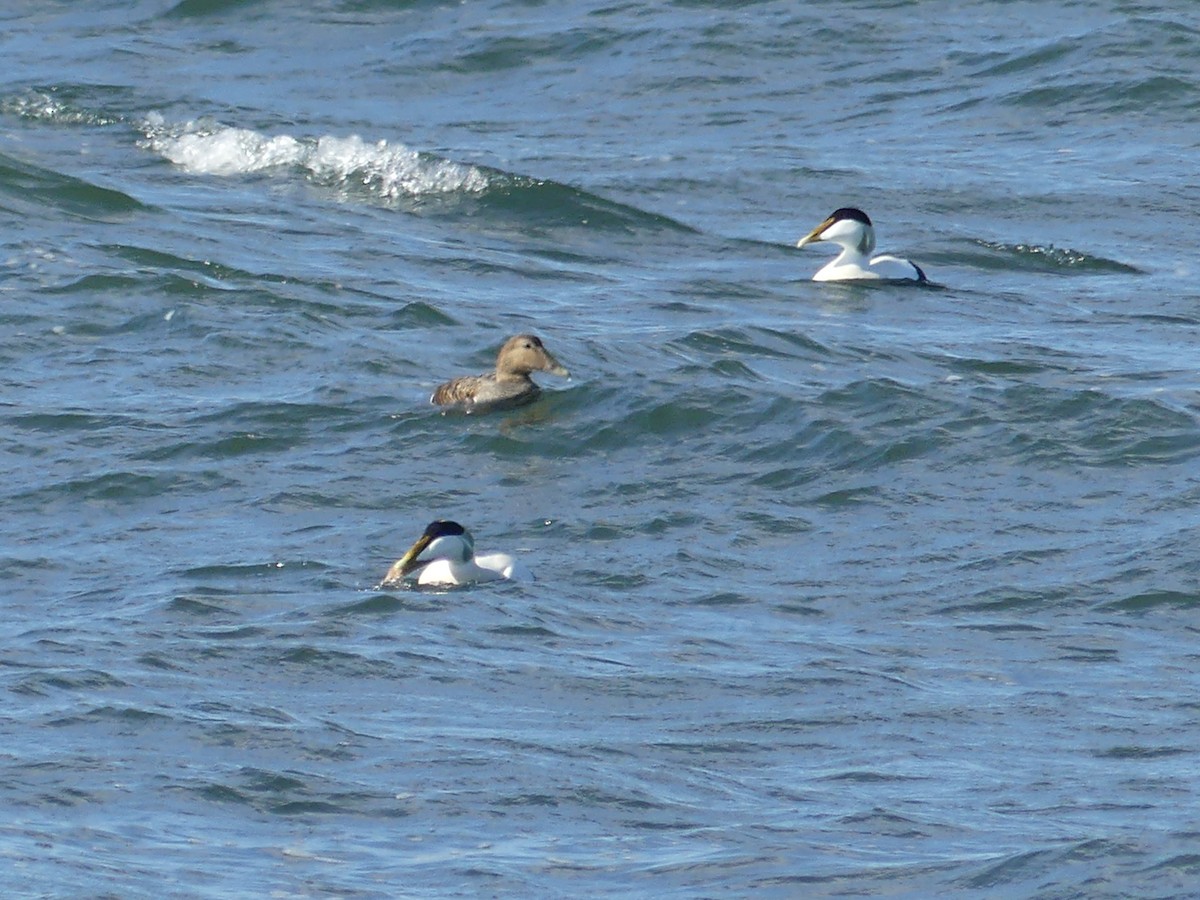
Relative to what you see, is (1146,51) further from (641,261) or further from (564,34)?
(641,261)

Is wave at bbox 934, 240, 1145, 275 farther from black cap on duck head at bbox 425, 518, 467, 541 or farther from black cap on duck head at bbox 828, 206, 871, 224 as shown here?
black cap on duck head at bbox 425, 518, 467, 541

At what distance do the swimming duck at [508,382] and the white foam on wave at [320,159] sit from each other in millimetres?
6079

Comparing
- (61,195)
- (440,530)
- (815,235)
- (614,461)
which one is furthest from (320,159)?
(440,530)

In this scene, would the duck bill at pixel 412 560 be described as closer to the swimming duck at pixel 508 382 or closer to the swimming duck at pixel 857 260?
the swimming duck at pixel 508 382

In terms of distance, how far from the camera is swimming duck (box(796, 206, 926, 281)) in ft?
59.5

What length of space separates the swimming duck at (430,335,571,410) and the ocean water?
17cm

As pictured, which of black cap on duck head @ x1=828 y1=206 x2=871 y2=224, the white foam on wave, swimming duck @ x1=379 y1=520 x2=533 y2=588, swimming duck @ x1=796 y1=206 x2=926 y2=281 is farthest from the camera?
the white foam on wave

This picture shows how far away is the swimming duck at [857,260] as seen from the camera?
18141 millimetres

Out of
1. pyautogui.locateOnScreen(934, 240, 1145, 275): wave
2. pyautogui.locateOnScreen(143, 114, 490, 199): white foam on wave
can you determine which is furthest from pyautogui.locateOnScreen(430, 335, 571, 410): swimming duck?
pyautogui.locateOnScreen(143, 114, 490, 199): white foam on wave

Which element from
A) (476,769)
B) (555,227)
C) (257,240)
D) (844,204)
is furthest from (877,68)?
(476,769)

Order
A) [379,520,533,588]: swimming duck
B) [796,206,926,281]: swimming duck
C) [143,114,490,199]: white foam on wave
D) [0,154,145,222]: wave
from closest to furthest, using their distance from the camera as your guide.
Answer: [379,520,533,588]: swimming duck, [796,206,926,281]: swimming duck, [0,154,145,222]: wave, [143,114,490,199]: white foam on wave

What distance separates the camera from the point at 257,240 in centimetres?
1870

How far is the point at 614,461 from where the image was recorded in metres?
13.8

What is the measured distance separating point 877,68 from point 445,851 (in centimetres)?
1816
